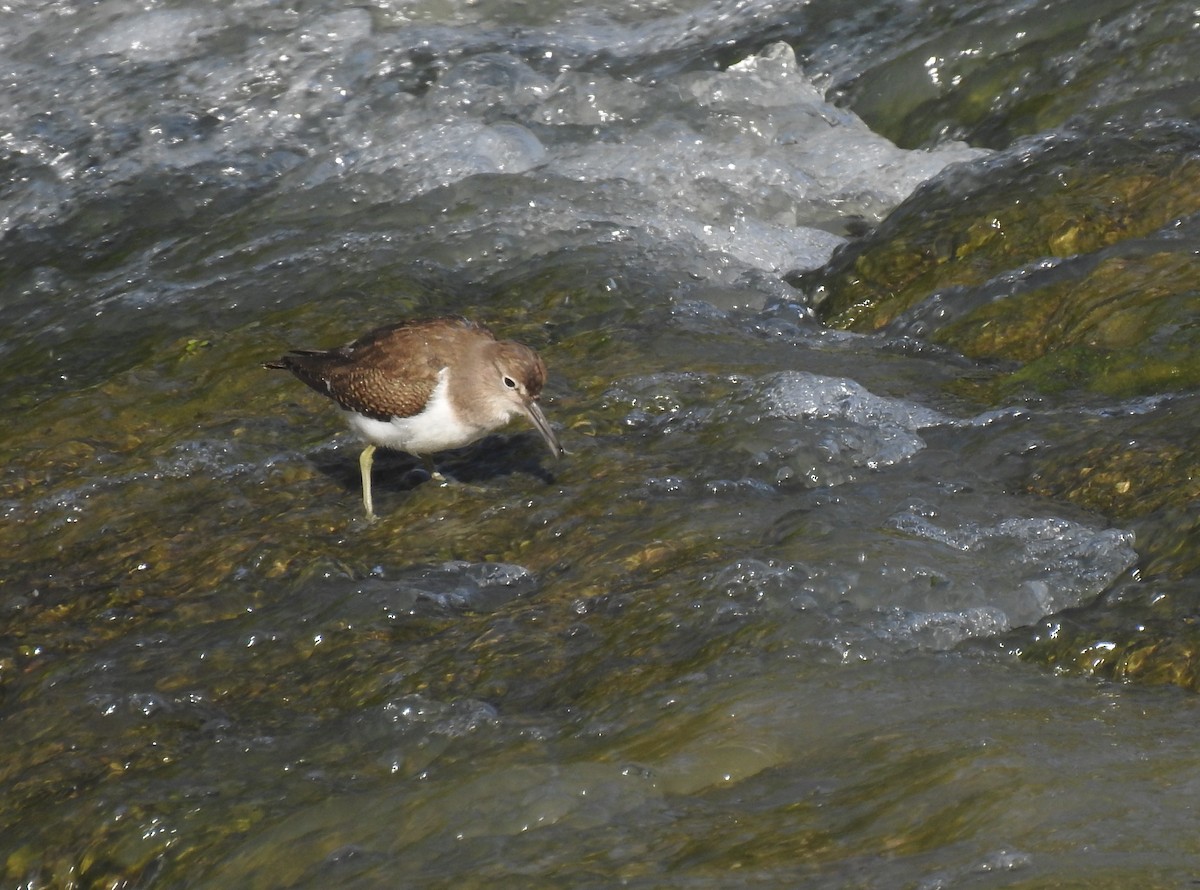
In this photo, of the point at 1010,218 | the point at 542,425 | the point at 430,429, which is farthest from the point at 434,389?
the point at 1010,218

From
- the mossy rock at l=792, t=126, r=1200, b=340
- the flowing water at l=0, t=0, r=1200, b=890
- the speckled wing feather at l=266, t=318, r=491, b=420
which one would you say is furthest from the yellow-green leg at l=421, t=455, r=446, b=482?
the mossy rock at l=792, t=126, r=1200, b=340

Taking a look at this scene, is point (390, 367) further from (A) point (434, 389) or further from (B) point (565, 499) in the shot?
(B) point (565, 499)

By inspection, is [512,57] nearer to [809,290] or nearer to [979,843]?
[809,290]

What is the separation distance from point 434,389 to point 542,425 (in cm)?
53

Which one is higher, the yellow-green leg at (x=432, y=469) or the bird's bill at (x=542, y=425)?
the bird's bill at (x=542, y=425)

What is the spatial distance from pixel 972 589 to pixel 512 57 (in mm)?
9027

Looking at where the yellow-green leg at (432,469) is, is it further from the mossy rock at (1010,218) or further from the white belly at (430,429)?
the mossy rock at (1010,218)

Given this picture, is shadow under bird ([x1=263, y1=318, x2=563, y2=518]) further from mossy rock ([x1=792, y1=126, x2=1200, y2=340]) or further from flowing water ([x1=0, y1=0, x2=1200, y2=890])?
mossy rock ([x1=792, y1=126, x2=1200, y2=340])

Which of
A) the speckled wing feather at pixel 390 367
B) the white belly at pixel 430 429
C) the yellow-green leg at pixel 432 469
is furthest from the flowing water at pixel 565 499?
the speckled wing feather at pixel 390 367

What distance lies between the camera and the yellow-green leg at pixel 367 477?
7.26 meters

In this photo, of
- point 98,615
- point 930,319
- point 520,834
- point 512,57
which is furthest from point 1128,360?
point 512,57

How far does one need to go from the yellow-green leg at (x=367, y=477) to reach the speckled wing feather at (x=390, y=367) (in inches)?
9.5

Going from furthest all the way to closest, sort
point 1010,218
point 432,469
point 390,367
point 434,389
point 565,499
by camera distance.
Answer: point 1010,218, point 432,469, point 390,367, point 434,389, point 565,499

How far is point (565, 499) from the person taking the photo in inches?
274
